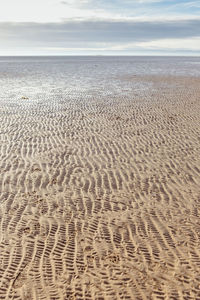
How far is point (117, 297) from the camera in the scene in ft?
15.6

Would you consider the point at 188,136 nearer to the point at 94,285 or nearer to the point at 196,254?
the point at 196,254

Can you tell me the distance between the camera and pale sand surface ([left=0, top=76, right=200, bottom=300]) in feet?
16.5

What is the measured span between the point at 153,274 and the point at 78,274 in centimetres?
117

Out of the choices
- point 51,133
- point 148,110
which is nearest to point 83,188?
point 51,133

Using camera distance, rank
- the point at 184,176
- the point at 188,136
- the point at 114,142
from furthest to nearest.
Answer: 1. the point at 188,136
2. the point at 114,142
3. the point at 184,176

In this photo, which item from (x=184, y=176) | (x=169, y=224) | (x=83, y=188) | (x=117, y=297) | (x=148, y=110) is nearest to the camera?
(x=117, y=297)

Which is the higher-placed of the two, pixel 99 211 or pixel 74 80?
pixel 74 80

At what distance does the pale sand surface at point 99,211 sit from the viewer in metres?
5.04

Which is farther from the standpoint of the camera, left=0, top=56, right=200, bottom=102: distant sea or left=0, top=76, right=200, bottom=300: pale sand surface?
left=0, top=56, right=200, bottom=102: distant sea

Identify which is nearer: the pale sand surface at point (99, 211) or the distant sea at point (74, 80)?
the pale sand surface at point (99, 211)

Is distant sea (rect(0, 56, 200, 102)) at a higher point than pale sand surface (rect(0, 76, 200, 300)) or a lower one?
higher

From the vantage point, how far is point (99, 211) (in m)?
7.08

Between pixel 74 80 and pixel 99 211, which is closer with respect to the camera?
pixel 99 211

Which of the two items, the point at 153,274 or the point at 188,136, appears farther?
the point at 188,136
